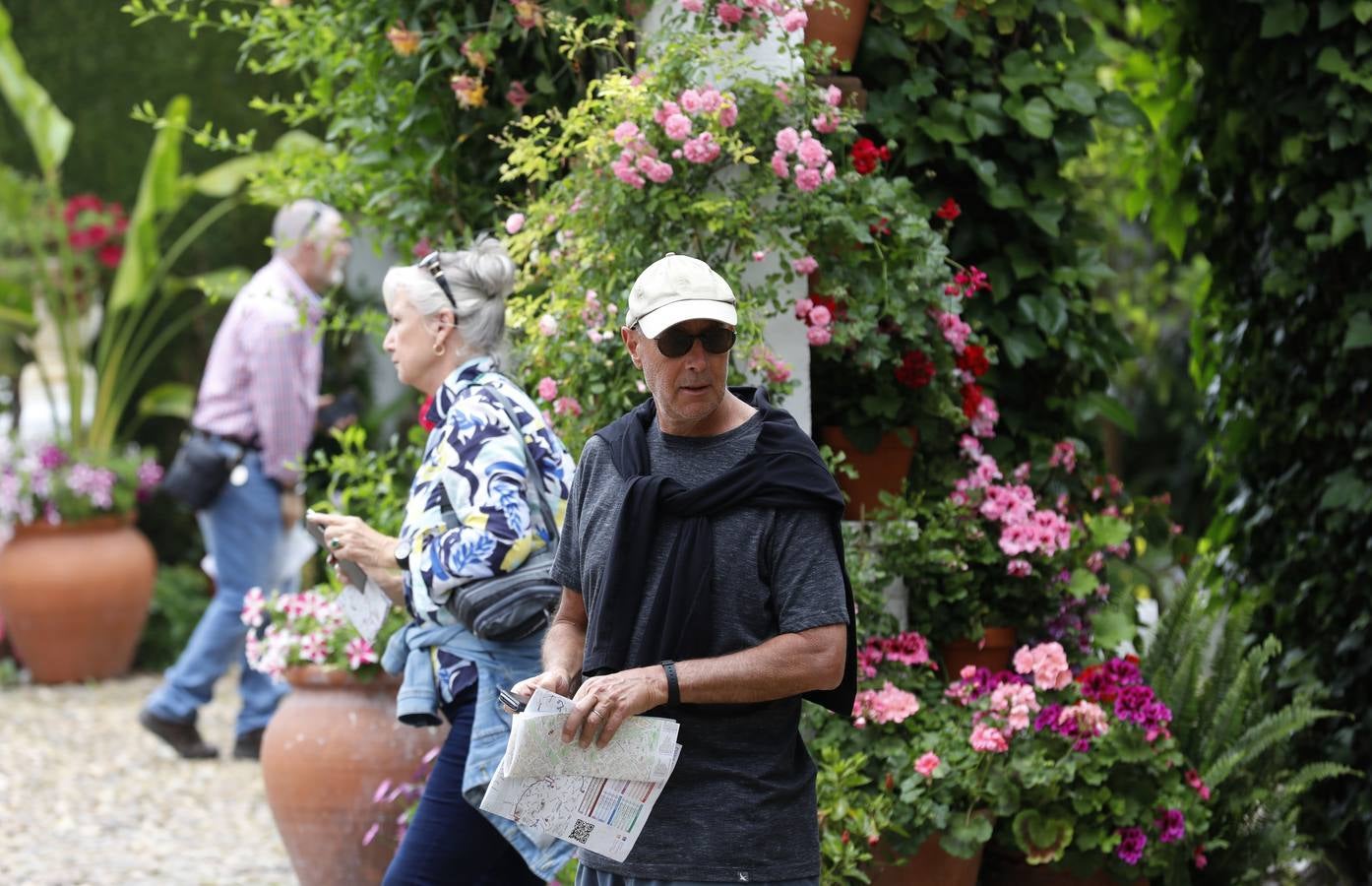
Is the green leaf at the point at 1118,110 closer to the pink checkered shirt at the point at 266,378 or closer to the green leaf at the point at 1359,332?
the green leaf at the point at 1359,332

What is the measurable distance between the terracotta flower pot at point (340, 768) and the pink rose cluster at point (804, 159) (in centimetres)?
183

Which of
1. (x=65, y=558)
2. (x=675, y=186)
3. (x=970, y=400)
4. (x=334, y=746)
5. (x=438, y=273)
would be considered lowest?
(x=65, y=558)

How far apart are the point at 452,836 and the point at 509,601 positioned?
482 mm

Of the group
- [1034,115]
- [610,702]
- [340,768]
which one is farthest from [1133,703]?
[340,768]

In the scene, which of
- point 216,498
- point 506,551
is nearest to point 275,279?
point 216,498

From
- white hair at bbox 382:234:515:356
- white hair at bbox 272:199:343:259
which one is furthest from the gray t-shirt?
white hair at bbox 272:199:343:259

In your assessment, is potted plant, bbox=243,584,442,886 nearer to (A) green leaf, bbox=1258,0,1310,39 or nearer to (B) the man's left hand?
(B) the man's left hand

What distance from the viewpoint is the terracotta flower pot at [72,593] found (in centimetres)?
859

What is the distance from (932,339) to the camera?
409 cm

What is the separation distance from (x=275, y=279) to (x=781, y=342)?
3.27 meters

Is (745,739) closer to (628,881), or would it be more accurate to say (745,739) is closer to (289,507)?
(628,881)

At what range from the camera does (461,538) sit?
3148mm

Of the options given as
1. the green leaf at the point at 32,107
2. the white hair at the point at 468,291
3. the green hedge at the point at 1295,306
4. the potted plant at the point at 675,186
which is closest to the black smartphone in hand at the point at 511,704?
the white hair at the point at 468,291

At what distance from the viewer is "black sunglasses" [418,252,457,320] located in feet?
11.2
